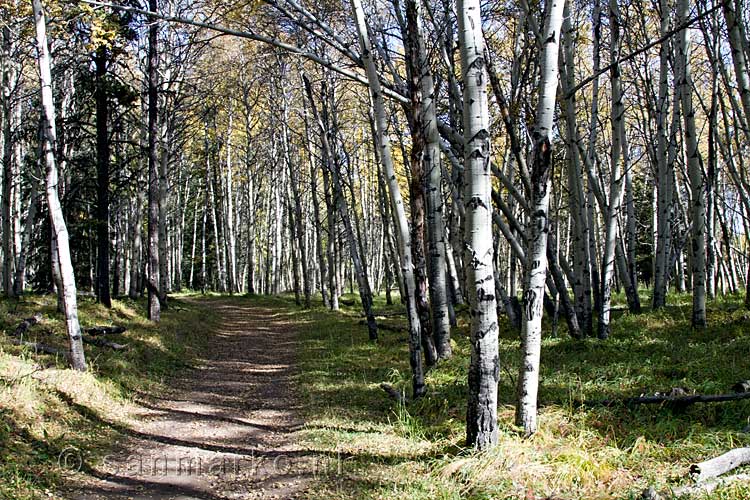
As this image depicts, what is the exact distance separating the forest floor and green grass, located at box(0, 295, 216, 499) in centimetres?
3

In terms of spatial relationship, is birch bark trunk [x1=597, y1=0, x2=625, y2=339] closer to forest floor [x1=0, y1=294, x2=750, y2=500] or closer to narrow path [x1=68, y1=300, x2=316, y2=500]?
forest floor [x1=0, y1=294, x2=750, y2=500]

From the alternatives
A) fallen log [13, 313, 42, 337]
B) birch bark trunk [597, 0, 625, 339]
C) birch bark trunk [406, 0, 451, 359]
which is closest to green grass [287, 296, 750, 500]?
birch bark trunk [597, 0, 625, 339]

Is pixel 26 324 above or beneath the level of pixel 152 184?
beneath

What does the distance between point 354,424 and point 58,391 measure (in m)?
3.62

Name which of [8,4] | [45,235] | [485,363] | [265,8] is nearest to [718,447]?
[485,363]

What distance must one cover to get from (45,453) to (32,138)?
13.0 meters

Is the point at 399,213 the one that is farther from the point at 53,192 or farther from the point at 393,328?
the point at 393,328

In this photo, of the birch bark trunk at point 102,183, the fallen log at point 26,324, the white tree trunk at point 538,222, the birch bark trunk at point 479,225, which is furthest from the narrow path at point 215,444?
the birch bark trunk at point 102,183

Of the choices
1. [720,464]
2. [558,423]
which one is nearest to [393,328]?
[558,423]

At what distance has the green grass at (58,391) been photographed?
509 centimetres

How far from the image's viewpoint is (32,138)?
617 inches

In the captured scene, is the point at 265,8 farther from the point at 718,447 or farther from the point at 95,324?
the point at 718,447

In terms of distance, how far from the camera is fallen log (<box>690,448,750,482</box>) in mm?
3980

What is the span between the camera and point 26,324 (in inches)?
383
